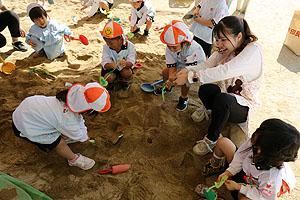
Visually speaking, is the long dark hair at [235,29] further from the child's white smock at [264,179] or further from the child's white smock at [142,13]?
the child's white smock at [142,13]

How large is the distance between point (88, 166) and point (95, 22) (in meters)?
2.79

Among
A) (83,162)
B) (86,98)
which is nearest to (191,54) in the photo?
(86,98)

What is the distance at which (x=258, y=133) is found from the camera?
1126 mm

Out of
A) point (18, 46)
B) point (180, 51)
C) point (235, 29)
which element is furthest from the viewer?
point (18, 46)

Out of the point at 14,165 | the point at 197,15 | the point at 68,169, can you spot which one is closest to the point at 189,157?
the point at 68,169

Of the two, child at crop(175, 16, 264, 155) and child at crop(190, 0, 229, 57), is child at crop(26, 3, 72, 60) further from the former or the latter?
child at crop(175, 16, 264, 155)

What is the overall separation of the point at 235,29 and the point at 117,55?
123 cm

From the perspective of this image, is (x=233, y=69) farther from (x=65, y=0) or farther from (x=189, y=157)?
(x=65, y=0)

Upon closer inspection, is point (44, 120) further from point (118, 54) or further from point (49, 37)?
point (49, 37)

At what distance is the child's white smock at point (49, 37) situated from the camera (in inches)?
104

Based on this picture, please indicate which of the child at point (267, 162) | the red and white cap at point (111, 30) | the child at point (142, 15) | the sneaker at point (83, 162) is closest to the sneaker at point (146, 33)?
the child at point (142, 15)

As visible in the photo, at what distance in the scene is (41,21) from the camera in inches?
99.7

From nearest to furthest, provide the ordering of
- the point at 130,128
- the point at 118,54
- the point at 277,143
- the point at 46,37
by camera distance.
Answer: the point at 277,143
the point at 130,128
the point at 118,54
the point at 46,37

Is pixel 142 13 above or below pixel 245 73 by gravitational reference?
below
